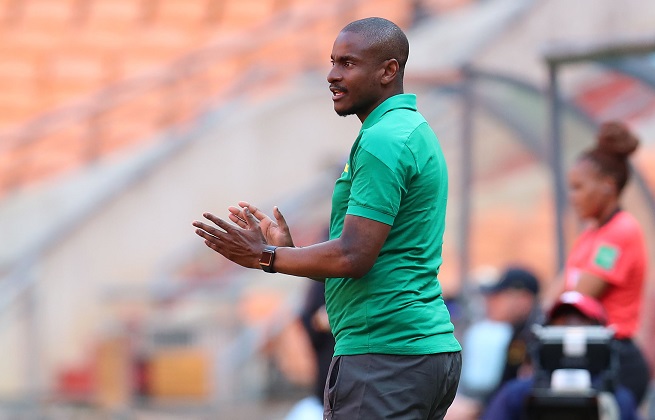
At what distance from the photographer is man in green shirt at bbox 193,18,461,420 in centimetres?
350

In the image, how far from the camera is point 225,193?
13.4 m

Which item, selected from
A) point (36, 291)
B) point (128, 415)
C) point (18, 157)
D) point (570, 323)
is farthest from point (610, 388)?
point (18, 157)

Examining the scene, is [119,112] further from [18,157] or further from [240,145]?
[240,145]

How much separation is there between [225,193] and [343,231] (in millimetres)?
9951

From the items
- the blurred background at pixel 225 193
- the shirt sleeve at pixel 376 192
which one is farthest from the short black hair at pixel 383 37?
the blurred background at pixel 225 193

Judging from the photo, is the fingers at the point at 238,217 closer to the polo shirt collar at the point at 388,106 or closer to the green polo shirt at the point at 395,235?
the green polo shirt at the point at 395,235

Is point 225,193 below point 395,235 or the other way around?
the other way around

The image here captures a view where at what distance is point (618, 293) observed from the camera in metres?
5.64

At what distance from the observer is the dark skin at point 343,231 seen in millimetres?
3484

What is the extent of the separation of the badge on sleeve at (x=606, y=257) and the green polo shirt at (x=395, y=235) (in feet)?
6.59

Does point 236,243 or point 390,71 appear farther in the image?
point 390,71

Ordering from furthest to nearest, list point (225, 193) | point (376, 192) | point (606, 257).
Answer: point (225, 193), point (606, 257), point (376, 192)

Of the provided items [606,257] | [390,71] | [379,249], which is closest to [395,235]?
[379,249]

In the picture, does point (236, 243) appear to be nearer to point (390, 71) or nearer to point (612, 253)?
point (390, 71)
